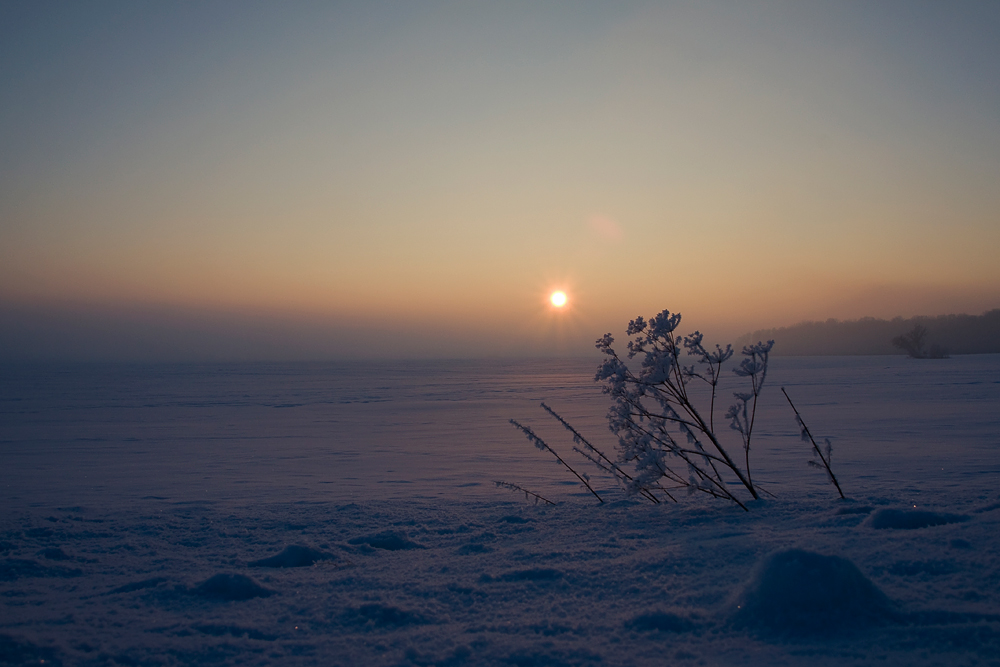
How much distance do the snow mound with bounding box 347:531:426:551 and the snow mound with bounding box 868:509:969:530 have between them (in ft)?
9.67

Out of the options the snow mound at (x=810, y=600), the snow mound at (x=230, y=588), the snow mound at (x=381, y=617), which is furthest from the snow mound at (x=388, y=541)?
the snow mound at (x=810, y=600)

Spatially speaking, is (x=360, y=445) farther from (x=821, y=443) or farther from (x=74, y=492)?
(x=821, y=443)

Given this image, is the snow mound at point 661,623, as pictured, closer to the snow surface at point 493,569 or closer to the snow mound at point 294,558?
the snow surface at point 493,569

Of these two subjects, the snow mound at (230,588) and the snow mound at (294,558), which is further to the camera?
the snow mound at (294,558)

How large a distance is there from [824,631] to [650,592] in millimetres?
787

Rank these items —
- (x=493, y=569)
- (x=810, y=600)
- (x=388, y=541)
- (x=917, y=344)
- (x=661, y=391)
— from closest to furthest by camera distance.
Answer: (x=810, y=600) → (x=493, y=569) → (x=388, y=541) → (x=661, y=391) → (x=917, y=344)

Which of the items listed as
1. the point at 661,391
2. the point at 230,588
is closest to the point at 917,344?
the point at 661,391

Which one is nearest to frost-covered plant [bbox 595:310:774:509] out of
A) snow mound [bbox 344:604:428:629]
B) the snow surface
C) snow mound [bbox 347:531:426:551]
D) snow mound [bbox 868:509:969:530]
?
the snow surface

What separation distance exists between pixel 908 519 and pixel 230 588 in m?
3.96

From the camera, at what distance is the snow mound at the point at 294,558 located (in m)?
3.81

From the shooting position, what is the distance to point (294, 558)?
385 centimetres

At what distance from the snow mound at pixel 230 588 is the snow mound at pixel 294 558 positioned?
58cm

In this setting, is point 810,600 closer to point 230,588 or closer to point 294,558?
point 230,588

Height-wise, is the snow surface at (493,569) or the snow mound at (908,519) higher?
the snow mound at (908,519)
